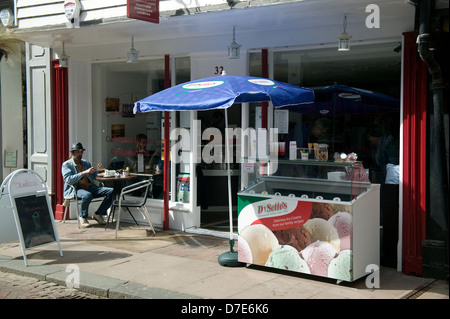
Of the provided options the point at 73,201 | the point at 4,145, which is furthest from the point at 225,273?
the point at 4,145

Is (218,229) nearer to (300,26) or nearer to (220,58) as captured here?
(220,58)

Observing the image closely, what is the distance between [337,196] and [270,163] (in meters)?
0.96

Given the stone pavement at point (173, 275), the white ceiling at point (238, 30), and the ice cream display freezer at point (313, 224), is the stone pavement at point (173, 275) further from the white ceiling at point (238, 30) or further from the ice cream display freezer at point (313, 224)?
the white ceiling at point (238, 30)

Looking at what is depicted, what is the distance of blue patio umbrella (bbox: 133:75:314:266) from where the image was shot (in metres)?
5.95

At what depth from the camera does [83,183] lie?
9172 mm

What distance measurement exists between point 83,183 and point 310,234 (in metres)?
4.70

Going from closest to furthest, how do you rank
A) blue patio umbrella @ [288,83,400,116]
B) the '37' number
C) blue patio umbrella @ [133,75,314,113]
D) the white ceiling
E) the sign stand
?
blue patio umbrella @ [133,75,314,113] < the white ceiling < the sign stand < blue patio umbrella @ [288,83,400,116] < the '37' number

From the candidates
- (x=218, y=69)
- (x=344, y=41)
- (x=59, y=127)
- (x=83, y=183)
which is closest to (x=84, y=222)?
(x=83, y=183)

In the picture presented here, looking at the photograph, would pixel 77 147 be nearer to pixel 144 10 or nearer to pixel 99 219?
pixel 99 219

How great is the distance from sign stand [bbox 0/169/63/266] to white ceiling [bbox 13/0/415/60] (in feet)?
8.56

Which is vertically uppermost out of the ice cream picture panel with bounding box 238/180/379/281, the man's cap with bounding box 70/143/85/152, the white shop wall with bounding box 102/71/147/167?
the white shop wall with bounding box 102/71/147/167

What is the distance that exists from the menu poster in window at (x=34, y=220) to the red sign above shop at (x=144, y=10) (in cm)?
274

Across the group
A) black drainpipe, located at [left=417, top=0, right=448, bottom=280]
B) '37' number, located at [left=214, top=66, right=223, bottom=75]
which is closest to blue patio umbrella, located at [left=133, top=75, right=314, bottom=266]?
black drainpipe, located at [left=417, top=0, right=448, bottom=280]

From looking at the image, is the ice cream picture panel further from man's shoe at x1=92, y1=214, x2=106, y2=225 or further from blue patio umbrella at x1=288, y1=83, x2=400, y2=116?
man's shoe at x1=92, y1=214, x2=106, y2=225
